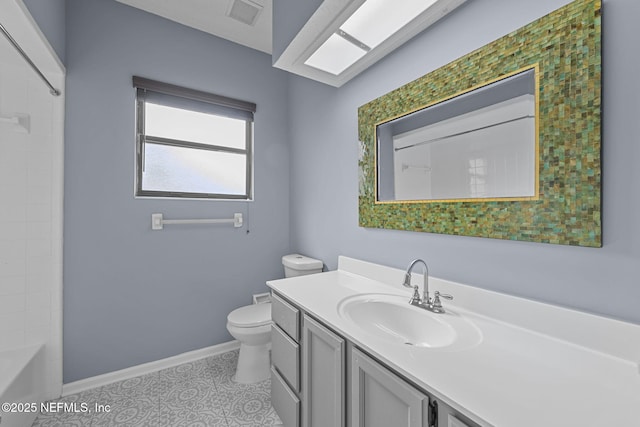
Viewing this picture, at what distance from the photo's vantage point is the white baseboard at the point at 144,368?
174cm

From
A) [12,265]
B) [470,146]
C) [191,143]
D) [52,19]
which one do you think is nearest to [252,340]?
[12,265]

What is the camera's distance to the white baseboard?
1.74m

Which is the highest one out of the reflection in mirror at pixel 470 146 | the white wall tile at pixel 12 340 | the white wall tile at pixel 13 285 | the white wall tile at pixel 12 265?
the reflection in mirror at pixel 470 146

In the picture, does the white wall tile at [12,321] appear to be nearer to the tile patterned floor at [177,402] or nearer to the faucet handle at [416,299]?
the tile patterned floor at [177,402]

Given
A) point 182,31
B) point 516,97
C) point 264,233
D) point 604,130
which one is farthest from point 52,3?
point 604,130

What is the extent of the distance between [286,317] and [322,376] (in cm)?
35

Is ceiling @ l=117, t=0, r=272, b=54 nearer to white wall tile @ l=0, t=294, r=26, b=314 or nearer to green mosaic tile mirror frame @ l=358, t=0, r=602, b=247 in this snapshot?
green mosaic tile mirror frame @ l=358, t=0, r=602, b=247

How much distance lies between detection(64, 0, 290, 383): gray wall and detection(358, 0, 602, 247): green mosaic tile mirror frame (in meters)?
1.84

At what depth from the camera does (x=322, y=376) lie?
1095 millimetres

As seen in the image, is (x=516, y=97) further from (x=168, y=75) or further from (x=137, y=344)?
(x=137, y=344)

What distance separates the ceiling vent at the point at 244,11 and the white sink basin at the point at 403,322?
210 cm

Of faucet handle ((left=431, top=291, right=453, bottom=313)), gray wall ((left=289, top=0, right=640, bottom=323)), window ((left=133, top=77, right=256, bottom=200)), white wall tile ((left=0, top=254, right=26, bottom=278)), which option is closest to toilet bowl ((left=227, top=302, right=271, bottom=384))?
gray wall ((left=289, top=0, right=640, bottom=323))

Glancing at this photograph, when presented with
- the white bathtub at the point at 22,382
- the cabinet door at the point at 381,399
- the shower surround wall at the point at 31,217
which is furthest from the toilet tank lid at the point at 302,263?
the white bathtub at the point at 22,382

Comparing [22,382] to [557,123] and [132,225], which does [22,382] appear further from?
[557,123]
